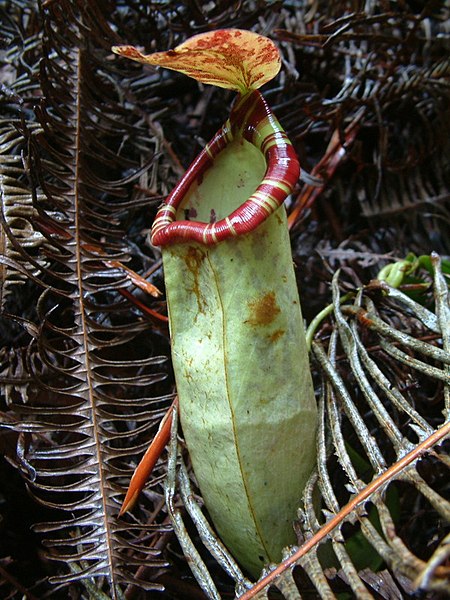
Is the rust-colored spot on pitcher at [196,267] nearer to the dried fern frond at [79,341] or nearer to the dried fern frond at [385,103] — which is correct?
the dried fern frond at [79,341]

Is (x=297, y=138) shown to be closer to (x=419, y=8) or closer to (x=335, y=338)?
(x=335, y=338)

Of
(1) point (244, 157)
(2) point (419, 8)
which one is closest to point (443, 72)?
(2) point (419, 8)

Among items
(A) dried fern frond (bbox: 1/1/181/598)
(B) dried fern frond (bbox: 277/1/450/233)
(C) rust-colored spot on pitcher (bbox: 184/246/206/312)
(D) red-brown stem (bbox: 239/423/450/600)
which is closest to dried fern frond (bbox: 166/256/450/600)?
(D) red-brown stem (bbox: 239/423/450/600)

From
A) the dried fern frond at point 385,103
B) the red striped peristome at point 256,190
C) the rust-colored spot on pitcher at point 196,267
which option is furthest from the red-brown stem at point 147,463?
the dried fern frond at point 385,103

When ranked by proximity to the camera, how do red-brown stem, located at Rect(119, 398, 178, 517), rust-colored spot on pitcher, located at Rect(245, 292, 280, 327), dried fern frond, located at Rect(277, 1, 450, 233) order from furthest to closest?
dried fern frond, located at Rect(277, 1, 450, 233), red-brown stem, located at Rect(119, 398, 178, 517), rust-colored spot on pitcher, located at Rect(245, 292, 280, 327)

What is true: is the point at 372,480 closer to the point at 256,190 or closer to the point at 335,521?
the point at 335,521

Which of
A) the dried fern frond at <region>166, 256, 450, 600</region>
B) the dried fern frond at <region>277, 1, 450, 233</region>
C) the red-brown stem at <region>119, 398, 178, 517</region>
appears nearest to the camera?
the dried fern frond at <region>166, 256, 450, 600</region>

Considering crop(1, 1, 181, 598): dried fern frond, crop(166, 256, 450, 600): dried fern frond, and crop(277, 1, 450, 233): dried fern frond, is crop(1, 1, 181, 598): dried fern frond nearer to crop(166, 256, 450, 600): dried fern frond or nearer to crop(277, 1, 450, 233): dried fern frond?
crop(166, 256, 450, 600): dried fern frond

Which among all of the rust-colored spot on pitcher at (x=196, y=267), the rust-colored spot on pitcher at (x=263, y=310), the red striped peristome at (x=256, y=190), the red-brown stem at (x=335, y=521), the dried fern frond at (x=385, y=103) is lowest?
the red-brown stem at (x=335, y=521)
